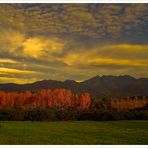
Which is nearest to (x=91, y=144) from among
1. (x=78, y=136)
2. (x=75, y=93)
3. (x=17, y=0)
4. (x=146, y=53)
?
(x=78, y=136)

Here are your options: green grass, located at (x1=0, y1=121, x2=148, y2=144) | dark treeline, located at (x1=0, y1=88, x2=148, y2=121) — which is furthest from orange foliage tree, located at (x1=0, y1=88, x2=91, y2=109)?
green grass, located at (x1=0, y1=121, x2=148, y2=144)

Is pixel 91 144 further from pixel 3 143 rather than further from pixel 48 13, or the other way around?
pixel 48 13

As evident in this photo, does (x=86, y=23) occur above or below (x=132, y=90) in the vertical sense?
above

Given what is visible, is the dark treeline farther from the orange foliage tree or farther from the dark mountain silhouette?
the dark mountain silhouette

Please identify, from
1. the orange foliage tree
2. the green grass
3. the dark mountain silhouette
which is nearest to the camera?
the green grass

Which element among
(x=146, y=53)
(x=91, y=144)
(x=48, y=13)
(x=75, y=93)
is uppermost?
(x=48, y=13)

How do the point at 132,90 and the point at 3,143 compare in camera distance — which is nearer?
the point at 3,143
